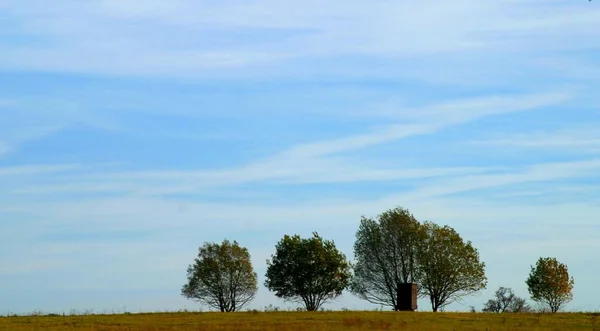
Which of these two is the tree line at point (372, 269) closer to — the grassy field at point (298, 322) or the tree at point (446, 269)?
the tree at point (446, 269)

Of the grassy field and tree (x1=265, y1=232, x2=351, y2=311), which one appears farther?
tree (x1=265, y1=232, x2=351, y2=311)

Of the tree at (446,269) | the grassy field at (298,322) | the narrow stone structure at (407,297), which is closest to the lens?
the grassy field at (298,322)

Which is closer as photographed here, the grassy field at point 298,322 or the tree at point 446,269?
the grassy field at point 298,322

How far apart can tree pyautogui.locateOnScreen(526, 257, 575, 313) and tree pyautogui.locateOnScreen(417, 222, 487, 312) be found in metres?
20.9

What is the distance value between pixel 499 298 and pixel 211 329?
101m

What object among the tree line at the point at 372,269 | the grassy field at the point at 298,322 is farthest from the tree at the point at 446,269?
the grassy field at the point at 298,322

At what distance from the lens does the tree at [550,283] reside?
138m

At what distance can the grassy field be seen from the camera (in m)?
61.2

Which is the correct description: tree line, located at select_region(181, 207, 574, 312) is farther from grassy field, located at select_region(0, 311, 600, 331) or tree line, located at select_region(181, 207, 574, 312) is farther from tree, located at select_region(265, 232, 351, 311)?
grassy field, located at select_region(0, 311, 600, 331)

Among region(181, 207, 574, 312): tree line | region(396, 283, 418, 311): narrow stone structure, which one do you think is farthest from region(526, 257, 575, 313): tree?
region(396, 283, 418, 311): narrow stone structure

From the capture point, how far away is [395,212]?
4897 inches

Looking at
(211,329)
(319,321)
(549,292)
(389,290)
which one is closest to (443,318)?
(319,321)

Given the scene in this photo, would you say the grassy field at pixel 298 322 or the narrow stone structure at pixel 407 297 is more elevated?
the narrow stone structure at pixel 407 297

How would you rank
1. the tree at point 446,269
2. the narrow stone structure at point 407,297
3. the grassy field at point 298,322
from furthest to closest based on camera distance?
the tree at point 446,269
the narrow stone structure at point 407,297
the grassy field at point 298,322
